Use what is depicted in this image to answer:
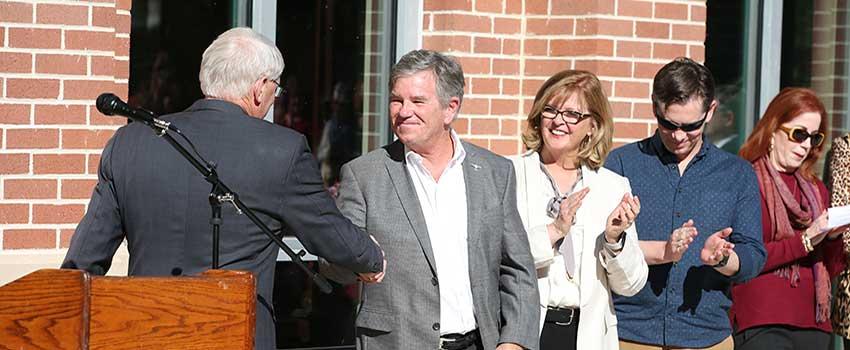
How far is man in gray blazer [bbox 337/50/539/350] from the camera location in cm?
494

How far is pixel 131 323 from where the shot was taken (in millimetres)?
3629

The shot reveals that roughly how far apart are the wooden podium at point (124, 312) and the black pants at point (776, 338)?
10.2 ft

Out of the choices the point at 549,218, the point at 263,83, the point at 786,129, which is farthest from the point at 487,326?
the point at 786,129

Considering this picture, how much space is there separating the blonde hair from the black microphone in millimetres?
1802

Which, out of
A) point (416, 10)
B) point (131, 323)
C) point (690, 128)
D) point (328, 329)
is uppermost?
point (416, 10)

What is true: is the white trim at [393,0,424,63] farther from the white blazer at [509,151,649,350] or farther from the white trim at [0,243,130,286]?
the white trim at [0,243,130,286]

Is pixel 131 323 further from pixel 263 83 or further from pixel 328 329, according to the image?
pixel 328 329

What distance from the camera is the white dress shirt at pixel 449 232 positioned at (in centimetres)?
496

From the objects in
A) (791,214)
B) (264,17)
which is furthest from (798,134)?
(264,17)

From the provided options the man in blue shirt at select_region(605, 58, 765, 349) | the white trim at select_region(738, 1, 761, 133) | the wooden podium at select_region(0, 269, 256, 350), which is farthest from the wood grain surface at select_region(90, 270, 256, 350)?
the white trim at select_region(738, 1, 761, 133)

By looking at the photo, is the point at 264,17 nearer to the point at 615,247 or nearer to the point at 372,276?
the point at 615,247

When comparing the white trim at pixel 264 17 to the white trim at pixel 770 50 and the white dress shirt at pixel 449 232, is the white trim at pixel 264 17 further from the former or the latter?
the white trim at pixel 770 50

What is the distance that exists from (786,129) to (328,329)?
231cm

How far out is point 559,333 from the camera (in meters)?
5.38
